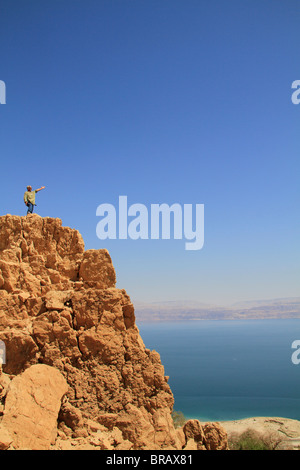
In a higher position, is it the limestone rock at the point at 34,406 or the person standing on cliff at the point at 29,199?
the person standing on cliff at the point at 29,199

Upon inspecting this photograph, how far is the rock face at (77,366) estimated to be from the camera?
33.7 ft

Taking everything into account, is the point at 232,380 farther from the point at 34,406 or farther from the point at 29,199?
the point at 34,406

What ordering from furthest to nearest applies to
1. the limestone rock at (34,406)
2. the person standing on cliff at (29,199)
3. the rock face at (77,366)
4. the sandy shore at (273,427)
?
1. the sandy shore at (273,427)
2. the person standing on cliff at (29,199)
3. the rock face at (77,366)
4. the limestone rock at (34,406)

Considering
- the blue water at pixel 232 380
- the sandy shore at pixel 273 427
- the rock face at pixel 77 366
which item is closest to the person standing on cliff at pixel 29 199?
the rock face at pixel 77 366

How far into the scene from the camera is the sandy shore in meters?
39.0

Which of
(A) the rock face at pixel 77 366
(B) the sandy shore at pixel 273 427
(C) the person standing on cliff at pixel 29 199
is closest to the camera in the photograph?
(A) the rock face at pixel 77 366

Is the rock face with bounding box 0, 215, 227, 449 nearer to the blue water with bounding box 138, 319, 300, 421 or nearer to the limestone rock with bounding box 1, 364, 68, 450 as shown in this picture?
the limestone rock with bounding box 1, 364, 68, 450

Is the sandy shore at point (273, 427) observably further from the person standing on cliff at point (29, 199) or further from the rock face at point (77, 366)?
the person standing on cliff at point (29, 199)

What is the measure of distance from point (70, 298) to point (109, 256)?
2370 mm

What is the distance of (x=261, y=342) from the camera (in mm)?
190375

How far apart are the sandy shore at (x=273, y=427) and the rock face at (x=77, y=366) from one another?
3226cm
